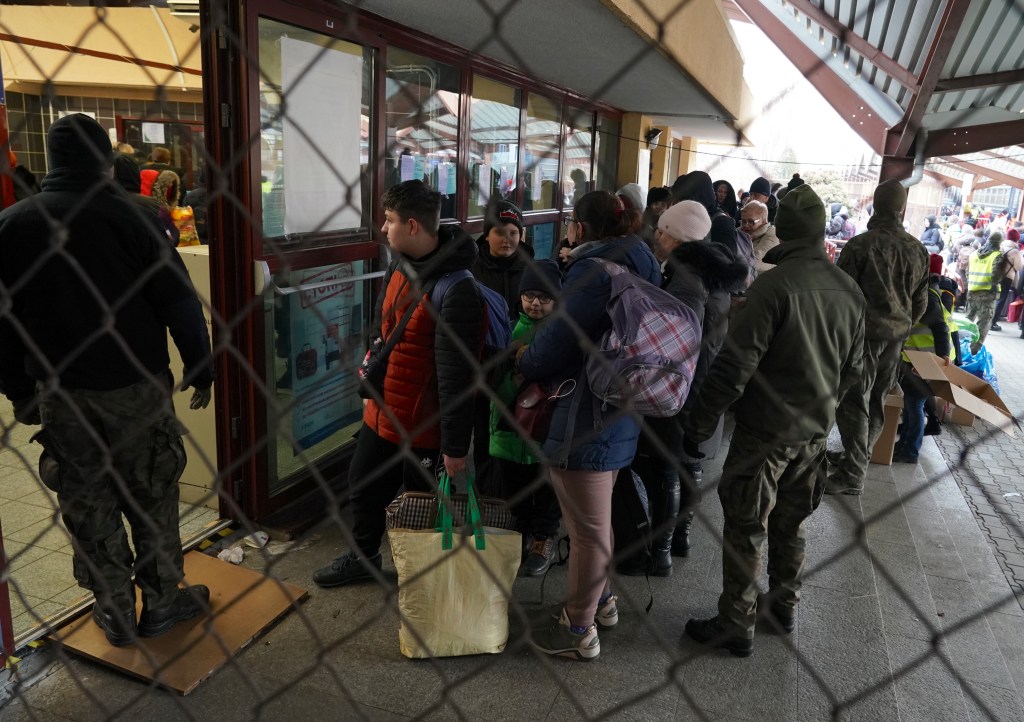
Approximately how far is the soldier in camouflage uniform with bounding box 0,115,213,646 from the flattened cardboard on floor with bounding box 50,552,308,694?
8 cm

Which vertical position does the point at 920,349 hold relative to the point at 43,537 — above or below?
above

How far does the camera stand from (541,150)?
600 centimetres

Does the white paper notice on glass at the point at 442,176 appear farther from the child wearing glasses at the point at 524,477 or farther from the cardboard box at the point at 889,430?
the cardboard box at the point at 889,430

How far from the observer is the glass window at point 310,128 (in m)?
3.04

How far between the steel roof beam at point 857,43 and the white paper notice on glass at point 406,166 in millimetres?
2612

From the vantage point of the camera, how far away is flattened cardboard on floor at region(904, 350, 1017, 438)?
11.9 ft

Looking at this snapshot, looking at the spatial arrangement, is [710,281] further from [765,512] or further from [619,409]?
[765,512]

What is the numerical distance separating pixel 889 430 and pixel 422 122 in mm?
3606

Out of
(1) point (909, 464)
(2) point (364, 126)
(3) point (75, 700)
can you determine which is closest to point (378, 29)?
(2) point (364, 126)

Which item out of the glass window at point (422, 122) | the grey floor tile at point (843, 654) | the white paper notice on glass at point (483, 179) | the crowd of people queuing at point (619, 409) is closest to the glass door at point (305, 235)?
the glass window at point (422, 122)

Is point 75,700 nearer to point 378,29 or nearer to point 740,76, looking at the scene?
point 378,29

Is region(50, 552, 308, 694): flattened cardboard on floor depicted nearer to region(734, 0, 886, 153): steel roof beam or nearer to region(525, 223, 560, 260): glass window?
region(734, 0, 886, 153): steel roof beam

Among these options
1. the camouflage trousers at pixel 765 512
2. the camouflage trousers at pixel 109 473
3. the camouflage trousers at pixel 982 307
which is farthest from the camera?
the camouflage trousers at pixel 982 307

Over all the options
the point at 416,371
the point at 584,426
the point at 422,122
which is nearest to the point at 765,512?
the point at 584,426
